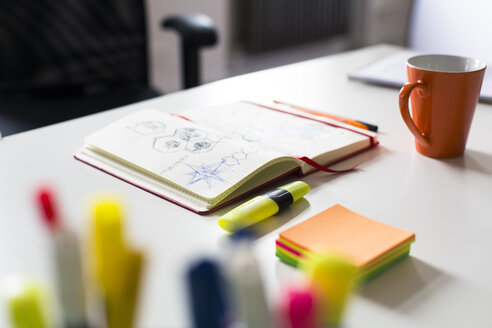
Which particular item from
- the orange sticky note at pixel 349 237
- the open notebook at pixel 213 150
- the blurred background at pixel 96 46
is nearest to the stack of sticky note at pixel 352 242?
the orange sticky note at pixel 349 237

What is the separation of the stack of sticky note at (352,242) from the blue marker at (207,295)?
253mm

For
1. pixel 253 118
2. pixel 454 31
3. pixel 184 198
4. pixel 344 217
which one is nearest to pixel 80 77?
pixel 253 118

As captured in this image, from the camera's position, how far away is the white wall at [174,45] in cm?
232

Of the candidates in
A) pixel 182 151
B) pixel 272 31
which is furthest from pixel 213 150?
pixel 272 31

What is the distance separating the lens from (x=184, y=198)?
0.59 meters

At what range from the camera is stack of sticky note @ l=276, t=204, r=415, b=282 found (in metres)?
0.46

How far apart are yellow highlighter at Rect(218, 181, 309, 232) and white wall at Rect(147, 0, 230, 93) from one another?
1845 millimetres

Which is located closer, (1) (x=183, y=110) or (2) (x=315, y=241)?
(2) (x=315, y=241)

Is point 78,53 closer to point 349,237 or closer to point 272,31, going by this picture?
point 349,237

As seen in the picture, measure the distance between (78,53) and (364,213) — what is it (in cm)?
107

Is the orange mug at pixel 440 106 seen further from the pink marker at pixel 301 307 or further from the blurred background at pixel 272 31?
the blurred background at pixel 272 31

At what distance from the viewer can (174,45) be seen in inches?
95.4

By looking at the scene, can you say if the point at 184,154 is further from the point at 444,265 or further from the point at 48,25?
the point at 48,25

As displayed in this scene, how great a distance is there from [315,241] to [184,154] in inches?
9.4
